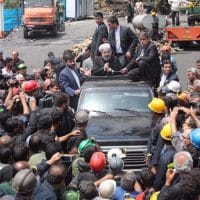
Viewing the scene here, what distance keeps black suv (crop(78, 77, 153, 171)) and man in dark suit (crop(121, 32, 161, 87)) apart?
86 centimetres

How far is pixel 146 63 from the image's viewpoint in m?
12.2

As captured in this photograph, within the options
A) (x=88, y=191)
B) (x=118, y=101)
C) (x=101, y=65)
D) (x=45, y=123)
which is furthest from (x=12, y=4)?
(x=88, y=191)

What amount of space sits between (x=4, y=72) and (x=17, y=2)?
31.0 m

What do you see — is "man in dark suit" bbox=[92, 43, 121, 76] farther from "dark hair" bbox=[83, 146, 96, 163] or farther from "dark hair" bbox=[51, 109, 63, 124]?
"dark hair" bbox=[83, 146, 96, 163]

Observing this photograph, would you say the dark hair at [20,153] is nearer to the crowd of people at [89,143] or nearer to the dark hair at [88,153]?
the crowd of people at [89,143]

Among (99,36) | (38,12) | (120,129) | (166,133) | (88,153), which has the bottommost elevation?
(38,12)

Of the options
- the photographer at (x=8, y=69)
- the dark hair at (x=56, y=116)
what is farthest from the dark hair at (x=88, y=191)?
the photographer at (x=8, y=69)

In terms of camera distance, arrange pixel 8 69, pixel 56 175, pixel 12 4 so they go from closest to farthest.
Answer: pixel 56 175 → pixel 8 69 → pixel 12 4

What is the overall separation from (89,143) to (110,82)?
120 inches

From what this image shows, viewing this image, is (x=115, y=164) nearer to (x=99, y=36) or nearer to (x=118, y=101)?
(x=118, y=101)

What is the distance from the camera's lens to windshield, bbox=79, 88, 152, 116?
10445 mm

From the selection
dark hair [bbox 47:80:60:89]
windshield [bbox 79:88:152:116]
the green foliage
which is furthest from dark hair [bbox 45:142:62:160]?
the green foliage

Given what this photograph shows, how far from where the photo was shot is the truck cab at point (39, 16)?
116 ft

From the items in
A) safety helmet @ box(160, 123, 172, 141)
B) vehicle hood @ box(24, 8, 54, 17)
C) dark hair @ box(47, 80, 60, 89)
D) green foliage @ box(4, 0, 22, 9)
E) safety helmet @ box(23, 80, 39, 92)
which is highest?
safety helmet @ box(160, 123, 172, 141)
